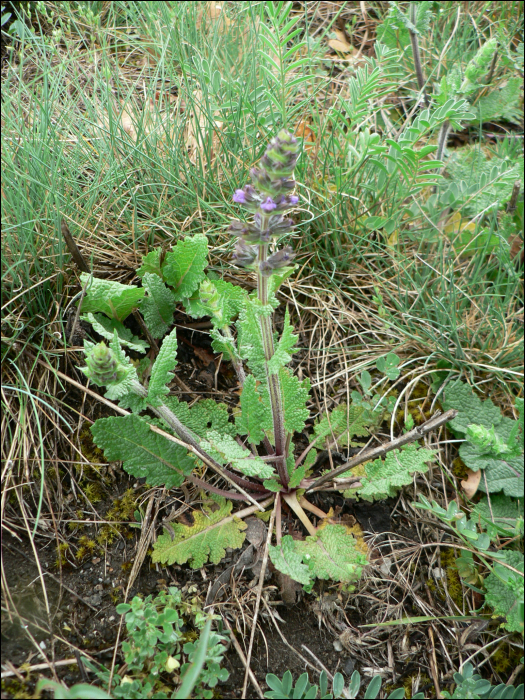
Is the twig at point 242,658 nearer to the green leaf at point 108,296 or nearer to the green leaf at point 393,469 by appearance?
the green leaf at point 393,469

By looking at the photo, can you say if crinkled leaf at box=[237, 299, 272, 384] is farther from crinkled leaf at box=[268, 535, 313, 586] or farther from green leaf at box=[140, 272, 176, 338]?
crinkled leaf at box=[268, 535, 313, 586]

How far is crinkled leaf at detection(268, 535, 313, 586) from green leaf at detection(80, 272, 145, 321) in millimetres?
1089

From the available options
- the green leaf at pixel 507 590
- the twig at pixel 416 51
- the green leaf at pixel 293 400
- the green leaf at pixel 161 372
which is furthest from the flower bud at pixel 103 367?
the twig at pixel 416 51

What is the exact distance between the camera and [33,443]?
193 cm

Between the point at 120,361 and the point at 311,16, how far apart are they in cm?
298

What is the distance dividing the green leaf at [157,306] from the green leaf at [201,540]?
0.79m

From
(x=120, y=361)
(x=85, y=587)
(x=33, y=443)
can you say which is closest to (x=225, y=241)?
(x=120, y=361)

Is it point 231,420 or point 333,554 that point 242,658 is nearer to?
point 333,554

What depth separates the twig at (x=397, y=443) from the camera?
174 centimetres

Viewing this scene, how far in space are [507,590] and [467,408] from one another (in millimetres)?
711

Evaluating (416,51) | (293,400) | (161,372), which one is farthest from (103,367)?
(416,51)

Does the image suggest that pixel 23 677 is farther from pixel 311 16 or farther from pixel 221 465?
pixel 311 16

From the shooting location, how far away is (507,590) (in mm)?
1888

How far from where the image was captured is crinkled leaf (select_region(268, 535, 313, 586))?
1734 mm
